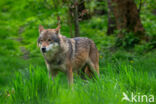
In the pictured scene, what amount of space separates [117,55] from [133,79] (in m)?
4.28

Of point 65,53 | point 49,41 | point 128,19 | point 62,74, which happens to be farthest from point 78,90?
point 128,19

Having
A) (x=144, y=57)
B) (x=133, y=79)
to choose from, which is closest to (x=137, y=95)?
(x=133, y=79)

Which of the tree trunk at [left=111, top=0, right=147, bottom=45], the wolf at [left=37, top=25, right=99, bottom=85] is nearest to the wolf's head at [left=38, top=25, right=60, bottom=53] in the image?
the wolf at [left=37, top=25, right=99, bottom=85]

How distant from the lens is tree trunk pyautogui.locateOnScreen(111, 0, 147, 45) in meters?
9.95

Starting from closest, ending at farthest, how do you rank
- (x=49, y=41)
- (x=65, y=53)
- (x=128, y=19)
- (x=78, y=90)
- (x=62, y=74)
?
(x=78, y=90)
(x=49, y=41)
(x=65, y=53)
(x=62, y=74)
(x=128, y=19)

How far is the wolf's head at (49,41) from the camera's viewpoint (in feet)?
18.1

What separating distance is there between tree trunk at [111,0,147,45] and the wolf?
3441mm

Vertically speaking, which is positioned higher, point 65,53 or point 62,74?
point 65,53

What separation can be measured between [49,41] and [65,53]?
1.78 ft

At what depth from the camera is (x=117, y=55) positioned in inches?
334

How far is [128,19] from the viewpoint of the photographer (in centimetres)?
1009

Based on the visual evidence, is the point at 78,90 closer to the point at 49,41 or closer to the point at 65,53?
the point at 49,41

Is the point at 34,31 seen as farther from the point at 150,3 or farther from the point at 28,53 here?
the point at 150,3

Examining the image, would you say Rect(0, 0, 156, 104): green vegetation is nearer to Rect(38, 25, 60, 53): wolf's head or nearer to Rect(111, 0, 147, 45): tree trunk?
Rect(111, 0, 147, 45): tree trunk
